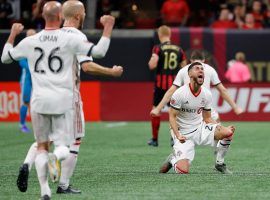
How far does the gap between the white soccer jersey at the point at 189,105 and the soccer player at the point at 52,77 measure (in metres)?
3.37

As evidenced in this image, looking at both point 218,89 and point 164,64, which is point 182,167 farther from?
point 164,64

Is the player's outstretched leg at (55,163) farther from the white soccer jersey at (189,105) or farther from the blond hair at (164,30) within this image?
the blond hair at (164,30)

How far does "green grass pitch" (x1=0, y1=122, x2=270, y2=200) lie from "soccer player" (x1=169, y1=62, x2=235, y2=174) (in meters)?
0.26

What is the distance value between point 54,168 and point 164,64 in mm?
8726

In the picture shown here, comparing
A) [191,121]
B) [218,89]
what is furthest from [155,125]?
[191,121]

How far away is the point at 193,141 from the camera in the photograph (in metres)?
12.7

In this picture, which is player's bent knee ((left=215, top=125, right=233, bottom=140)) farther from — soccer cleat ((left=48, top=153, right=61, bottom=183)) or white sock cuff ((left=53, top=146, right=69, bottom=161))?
soccer cleat ((left=48, top=153, right=61, bottom=183))

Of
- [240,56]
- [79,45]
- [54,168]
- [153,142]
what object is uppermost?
[79,45]

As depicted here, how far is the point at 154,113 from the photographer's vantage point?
1325 cm

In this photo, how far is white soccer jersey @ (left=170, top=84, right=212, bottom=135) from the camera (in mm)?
12531

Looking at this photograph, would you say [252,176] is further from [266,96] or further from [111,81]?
[111,81]

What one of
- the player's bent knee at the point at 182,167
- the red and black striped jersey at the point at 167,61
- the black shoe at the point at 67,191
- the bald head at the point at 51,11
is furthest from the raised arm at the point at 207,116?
the red and black striped jersey at the point at 167,61

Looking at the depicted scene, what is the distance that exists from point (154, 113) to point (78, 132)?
330cm

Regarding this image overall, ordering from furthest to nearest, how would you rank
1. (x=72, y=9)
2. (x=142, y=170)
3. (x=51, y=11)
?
(x=142, y=170), (x=72, y=9), (x=51, y=11)
